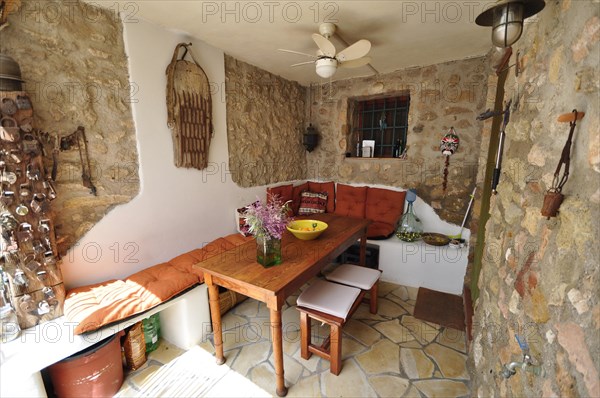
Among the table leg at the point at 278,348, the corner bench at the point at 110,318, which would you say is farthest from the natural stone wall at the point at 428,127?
the table leg at the point at 278,348

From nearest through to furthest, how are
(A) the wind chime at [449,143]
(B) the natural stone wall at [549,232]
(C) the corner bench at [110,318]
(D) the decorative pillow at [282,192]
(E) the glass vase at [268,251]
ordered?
(B) the natural stone wall at [549,232]
(C) the corner bench at [110,318]
(E) the glass vase at [268,251]
(A) the wind chime at [449,143]
(D) the decorative pillow at [282,192]

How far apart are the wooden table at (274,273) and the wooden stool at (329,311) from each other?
7.8 inches

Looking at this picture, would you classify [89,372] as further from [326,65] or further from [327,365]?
[326,65]

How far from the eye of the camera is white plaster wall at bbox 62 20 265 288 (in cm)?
191

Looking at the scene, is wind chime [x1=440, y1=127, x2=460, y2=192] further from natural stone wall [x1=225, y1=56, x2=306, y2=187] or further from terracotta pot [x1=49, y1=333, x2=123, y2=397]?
terracotta pot [x1=49, y1=333, x2=123, y2=397]

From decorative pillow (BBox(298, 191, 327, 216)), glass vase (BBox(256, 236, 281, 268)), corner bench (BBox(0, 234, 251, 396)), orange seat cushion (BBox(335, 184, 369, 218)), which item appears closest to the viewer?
corner bench (BBox(0, 234, 251, 396))

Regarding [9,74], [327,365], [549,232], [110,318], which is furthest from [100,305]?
[549,232]

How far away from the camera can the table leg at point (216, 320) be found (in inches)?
67.4

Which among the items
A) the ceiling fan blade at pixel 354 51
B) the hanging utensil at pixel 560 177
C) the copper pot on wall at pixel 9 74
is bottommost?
the hanging utensil at pixel 560 177

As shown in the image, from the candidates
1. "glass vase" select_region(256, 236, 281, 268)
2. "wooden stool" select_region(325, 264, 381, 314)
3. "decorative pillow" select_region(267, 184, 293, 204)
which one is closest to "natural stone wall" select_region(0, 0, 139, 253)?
"glass vase" select_region(256, 236, 281, 268)

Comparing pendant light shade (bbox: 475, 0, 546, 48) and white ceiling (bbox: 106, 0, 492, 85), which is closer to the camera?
pendant light shade (bbox: 475, 0, 546, 48)

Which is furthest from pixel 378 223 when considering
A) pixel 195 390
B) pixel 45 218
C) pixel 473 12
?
pixel 45 218

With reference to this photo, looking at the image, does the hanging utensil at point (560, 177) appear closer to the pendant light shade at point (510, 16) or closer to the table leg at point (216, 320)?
the pendant light shade at point (510, 16)

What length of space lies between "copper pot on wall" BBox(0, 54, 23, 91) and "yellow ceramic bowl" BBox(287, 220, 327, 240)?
1.80m
